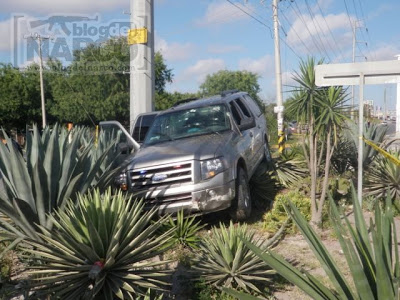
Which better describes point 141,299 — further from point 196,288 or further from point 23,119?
point 23,119

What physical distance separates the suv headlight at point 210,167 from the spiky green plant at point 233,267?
163cm

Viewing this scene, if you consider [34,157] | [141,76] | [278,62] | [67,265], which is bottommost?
[67,265]

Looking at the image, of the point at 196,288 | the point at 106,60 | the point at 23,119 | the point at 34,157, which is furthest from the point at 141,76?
the point at 23,119

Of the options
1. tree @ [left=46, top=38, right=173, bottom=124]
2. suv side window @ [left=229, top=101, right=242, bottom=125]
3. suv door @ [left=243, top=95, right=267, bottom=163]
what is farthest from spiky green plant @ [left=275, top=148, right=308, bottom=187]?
tree @ [left=46, top=38, right=173, bottom=124]

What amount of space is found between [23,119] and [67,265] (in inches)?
1506

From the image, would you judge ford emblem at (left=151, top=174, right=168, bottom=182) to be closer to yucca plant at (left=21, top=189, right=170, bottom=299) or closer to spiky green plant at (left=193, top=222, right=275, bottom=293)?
spiky green plant at (left=193, top=222, right=275, bottom=293)

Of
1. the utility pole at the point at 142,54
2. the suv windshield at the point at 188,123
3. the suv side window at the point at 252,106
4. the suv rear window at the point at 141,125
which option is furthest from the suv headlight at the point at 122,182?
the utility pole at the point at 142,54

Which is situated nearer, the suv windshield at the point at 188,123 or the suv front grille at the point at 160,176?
the suv front grille at the point at 160,176

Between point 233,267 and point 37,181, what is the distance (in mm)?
2106

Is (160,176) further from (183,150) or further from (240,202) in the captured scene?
(240,202)

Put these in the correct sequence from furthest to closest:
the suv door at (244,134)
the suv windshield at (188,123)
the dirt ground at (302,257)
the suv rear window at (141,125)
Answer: the suv rear window at (141,125) < the suv windshield at (188,123) < the suv door at (244,134) < the dirt ground at (302,257)

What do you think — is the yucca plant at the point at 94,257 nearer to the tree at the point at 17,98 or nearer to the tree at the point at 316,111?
the tree at the point at 316,111

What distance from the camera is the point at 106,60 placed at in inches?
1223

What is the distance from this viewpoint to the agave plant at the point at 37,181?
168 inches
